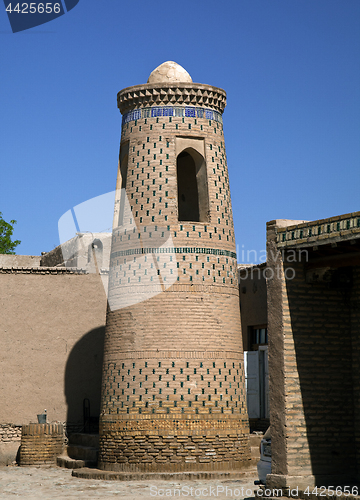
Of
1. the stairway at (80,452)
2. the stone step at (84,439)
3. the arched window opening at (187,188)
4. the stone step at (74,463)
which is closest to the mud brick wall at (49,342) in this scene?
the stone step at (84,439)

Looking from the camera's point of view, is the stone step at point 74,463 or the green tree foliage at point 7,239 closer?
the stone step at point 74,463

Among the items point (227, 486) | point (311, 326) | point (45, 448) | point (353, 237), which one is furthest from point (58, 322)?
point (353, 237)

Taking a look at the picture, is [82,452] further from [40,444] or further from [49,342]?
[49,342]

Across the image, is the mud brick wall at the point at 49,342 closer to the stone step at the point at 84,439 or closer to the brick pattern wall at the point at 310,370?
the stone step at the point at 84,439

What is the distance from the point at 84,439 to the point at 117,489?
444 cm

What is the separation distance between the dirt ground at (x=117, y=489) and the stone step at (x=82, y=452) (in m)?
1.21

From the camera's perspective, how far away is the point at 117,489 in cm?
1345

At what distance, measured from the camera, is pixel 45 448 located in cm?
1739

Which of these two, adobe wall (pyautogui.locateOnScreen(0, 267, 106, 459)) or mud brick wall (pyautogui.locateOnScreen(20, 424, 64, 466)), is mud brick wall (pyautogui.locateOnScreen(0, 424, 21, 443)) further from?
mud brick wall (pyautogui.locateOnScreen(20, 424, 64, 466))

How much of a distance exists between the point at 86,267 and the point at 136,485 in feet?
23.4

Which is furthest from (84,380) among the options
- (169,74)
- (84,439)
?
(169,74)

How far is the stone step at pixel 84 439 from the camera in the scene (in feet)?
56.0

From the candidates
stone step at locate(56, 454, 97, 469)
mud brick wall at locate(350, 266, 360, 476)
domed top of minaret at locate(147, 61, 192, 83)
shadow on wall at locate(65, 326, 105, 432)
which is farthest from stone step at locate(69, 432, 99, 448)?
domed top of minaret at locate(147, 61, 192, 83)

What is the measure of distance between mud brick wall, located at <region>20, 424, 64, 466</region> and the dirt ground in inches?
77.4
